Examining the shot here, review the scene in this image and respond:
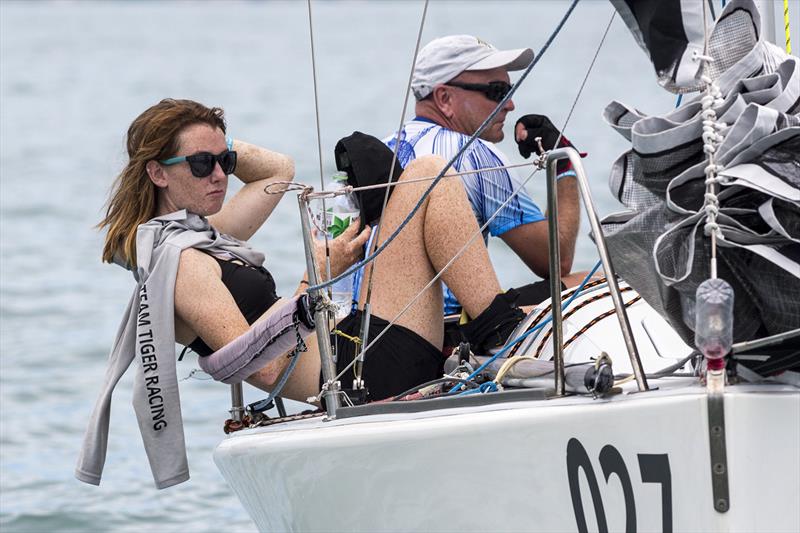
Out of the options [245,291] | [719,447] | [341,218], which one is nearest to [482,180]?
[341,218]

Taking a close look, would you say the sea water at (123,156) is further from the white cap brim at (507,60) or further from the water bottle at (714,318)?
the water bottle at (714,318)

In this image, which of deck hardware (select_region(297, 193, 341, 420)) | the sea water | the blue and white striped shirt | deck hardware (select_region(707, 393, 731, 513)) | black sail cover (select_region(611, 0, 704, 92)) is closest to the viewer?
deck hardware (select_region(707, 393, 731, 513))

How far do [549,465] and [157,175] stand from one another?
1491 mm

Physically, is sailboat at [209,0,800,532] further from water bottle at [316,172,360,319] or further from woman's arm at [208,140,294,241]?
woman's arm at [208,140,294,241]

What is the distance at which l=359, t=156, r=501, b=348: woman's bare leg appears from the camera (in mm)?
3342

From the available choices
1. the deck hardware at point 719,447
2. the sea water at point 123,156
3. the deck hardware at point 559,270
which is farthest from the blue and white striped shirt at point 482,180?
the deck hardware at point 719,447

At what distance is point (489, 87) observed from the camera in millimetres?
4090

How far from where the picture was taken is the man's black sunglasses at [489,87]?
13.4 feet

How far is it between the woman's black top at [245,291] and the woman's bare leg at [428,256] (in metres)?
0.29

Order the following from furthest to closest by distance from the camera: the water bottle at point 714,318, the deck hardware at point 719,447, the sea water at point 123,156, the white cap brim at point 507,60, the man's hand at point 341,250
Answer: the sea water at point 123,156
the white cap brim at point 507,60
the man's hand at point 341,250
the deck hardware at point 719,447
the water bottle at point 714,318

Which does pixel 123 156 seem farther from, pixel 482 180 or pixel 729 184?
pixel 729 184

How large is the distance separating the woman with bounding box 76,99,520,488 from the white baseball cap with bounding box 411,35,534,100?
70 centimetres

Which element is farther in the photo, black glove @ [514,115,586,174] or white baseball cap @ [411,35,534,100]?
white baseball cap @ [411,35,534,100]

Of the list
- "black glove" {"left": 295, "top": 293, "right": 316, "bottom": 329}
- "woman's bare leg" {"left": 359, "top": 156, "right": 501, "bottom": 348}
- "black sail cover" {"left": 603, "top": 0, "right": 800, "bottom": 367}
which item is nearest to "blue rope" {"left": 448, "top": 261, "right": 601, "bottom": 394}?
"woman's bare leg" {"left": 359, "top": 156, "right": 501, "bottom": 348}
